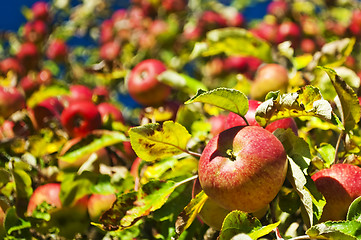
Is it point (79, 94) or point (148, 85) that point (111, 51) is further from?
point (148, 85)

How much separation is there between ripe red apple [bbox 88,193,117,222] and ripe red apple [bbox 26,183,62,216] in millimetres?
106

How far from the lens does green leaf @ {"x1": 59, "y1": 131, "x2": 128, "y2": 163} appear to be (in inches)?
50.9

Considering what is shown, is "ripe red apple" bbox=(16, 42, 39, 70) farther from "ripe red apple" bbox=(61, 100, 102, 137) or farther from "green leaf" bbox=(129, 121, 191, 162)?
"green leaf" bbox=(129, 121, 191, 162)

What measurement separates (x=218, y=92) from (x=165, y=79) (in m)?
0.83

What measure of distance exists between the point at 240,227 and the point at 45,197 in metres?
0.72

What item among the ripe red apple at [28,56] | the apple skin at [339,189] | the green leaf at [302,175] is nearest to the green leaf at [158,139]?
the green leaf at [302,175]

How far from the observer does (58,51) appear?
335 cm

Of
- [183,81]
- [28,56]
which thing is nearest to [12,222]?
[183,81]

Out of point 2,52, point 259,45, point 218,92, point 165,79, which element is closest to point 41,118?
point 165,79

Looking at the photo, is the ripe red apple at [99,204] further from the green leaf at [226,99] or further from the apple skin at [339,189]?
the apple skin at [339,189]

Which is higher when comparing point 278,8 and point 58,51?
point 278,8

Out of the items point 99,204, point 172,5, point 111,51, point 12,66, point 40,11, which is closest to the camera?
point 99,204

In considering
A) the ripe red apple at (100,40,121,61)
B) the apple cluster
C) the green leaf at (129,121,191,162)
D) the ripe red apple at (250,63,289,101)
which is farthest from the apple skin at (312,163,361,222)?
the ripe red apple at (100,40,121,61)

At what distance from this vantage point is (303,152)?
0.90 metres
